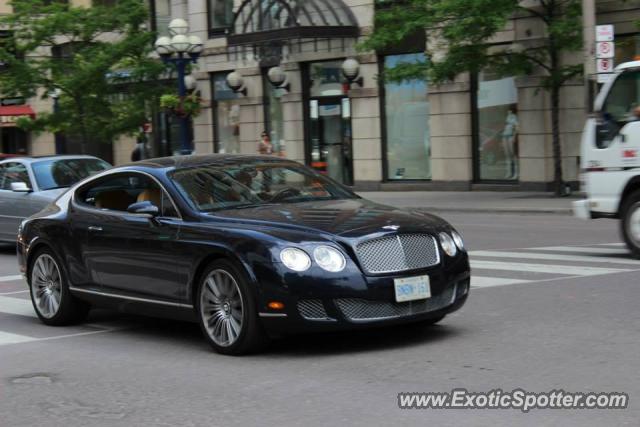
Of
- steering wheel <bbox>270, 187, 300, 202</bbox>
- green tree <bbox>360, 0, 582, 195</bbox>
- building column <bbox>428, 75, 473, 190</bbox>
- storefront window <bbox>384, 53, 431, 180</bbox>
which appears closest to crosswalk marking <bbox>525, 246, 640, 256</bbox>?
steering wheel <bbox>270, 187, 300, 202</bbox>

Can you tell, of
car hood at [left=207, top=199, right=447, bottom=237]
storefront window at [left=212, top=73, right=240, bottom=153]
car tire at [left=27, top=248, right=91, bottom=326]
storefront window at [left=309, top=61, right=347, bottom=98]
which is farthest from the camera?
storefront window at [left=212, top=73, right=240, bottom=153]

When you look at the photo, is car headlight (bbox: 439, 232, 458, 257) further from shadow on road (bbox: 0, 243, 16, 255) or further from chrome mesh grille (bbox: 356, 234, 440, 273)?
shadow on road (bbox: 0, 243, 16, 255)

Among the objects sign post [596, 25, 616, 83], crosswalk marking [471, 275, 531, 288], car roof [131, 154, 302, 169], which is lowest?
crosswalk marking [471, 275, 531, 288]

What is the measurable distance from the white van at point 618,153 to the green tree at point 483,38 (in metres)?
9.12

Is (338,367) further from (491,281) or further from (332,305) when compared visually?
(491,281)

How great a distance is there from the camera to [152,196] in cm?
898

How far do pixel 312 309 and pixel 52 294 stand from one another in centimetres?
345

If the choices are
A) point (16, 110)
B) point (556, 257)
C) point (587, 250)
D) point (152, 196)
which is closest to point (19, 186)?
point (152, 196)

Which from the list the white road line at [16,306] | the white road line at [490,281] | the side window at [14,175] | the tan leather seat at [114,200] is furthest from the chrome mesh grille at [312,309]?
the side window at [14,175]

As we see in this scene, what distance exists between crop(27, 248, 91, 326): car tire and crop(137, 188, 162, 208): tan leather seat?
1.24m

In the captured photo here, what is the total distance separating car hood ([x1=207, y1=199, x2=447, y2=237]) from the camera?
7.78 m

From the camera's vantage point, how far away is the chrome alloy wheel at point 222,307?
25.8 feet

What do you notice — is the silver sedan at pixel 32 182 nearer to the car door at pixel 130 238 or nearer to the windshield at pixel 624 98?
the car door at pixel 130 238

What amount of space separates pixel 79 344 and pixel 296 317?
2310mm
